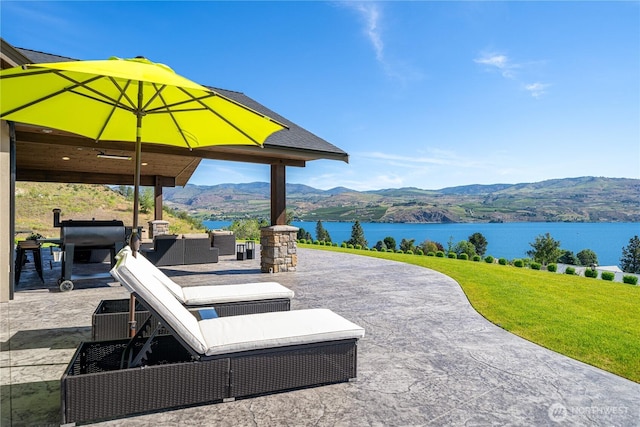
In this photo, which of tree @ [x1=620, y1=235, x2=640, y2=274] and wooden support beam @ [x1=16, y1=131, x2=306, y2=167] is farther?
tree @ [x1=620, y1=235, x2=640, y2=274]

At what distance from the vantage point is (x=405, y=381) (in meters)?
3.17

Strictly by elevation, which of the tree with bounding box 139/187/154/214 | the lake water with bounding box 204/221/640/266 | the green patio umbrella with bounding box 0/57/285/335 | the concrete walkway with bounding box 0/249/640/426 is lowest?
the lake water with bounding box 204/221/640/266

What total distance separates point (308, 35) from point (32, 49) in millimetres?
8418

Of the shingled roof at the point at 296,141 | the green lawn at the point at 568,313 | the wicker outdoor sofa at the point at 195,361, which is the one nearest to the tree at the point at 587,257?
the green lawn at the point at 568,313

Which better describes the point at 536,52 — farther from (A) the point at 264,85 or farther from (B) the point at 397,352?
(A) the point at 264,85

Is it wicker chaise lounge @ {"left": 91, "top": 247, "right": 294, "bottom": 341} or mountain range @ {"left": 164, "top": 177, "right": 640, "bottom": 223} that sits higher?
mountain range @ {"left": 164, "top": 177, "right": 640, "bottom": 223}

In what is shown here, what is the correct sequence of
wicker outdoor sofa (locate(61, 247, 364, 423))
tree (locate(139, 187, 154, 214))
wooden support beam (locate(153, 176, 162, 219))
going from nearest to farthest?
wicker outdoor sofa (locate(61, 247, 364, 423)) < wooden support beam (locate(153, 176, 162, 219)) < tree (locate(139, 187, 154, 214))

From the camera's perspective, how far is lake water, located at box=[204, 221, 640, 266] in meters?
71.2

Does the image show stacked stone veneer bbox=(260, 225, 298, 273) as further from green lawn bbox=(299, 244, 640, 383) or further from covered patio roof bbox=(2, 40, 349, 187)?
green lawn bbox=(299, 244, 640, 383)

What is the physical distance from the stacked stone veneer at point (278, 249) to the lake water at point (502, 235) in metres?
54.9

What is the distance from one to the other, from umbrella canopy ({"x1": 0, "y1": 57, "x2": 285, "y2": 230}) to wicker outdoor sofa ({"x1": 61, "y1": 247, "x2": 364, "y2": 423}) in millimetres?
1250

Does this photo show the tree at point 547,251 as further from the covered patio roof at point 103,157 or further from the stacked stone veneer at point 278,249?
the covered patio roof at point 103,157

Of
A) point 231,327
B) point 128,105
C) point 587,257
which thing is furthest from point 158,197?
point 587,257

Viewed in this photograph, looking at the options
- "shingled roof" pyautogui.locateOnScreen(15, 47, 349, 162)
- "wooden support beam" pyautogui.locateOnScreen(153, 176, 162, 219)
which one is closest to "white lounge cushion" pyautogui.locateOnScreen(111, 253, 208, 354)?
"shingled roof" pyautogui.locateOnScreen(15, 47, 349, 162)
